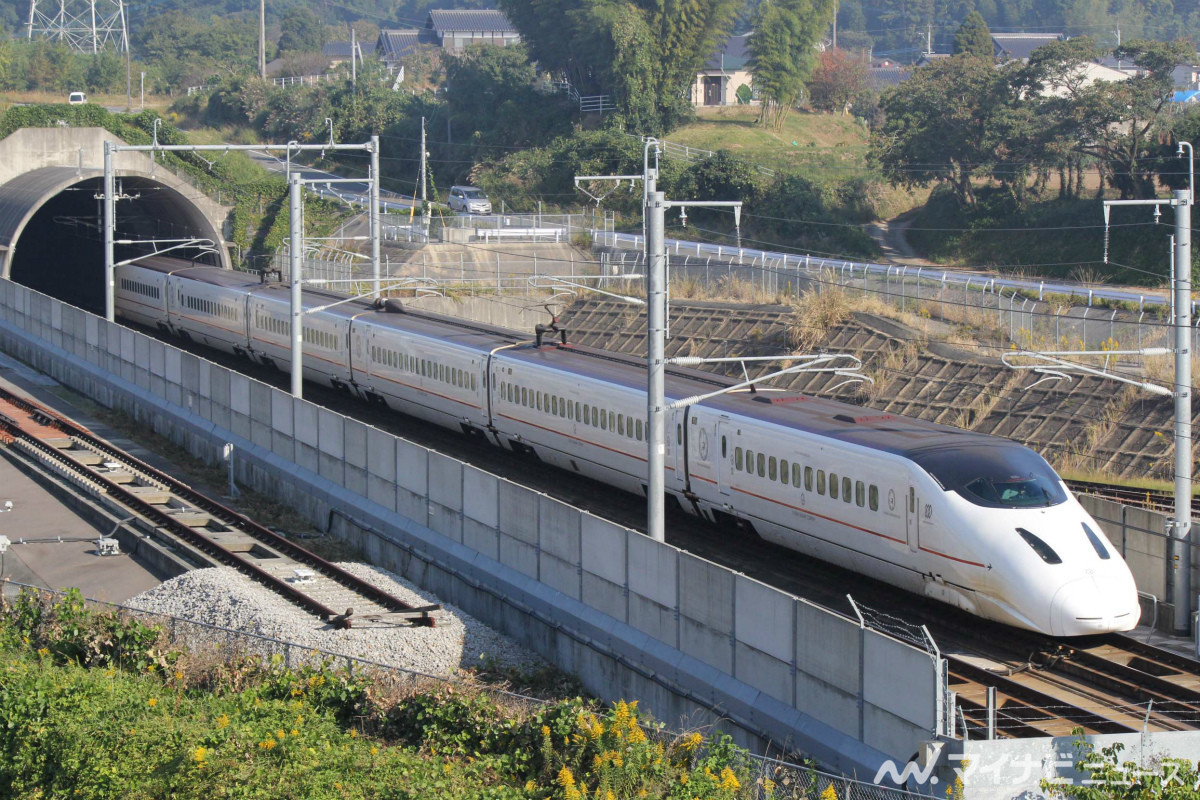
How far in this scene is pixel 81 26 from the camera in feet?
561

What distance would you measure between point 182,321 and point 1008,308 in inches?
1138

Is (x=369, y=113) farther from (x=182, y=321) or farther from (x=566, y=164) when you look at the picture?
(x=182, y=321)

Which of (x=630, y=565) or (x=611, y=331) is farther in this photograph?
(x=611, y=331)

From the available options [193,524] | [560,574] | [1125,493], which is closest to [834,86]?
[1125,493]

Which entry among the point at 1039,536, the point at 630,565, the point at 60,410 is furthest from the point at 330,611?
the point at 60,410

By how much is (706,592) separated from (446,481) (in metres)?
7.75

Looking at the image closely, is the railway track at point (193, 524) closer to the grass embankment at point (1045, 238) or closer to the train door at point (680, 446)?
the train door at point (680, 446)

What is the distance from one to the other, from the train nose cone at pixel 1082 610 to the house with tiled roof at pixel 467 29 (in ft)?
495

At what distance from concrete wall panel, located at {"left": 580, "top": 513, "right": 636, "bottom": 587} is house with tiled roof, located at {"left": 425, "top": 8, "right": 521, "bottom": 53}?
148m

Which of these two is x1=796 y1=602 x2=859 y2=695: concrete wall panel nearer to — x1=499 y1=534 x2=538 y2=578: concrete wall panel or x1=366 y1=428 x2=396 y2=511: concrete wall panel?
x1=499 y1=534 x2=538 y2=578: concrete wall panel

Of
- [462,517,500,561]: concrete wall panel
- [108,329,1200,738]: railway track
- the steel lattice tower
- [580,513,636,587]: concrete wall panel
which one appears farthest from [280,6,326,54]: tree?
[580,513,636,587]: concrete wall panel

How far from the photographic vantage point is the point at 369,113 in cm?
10306

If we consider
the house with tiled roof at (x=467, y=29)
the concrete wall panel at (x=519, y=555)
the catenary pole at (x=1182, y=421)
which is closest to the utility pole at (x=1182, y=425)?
the catenary pole at (x=1182, y=421)

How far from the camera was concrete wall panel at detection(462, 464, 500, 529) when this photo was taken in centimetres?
2375
